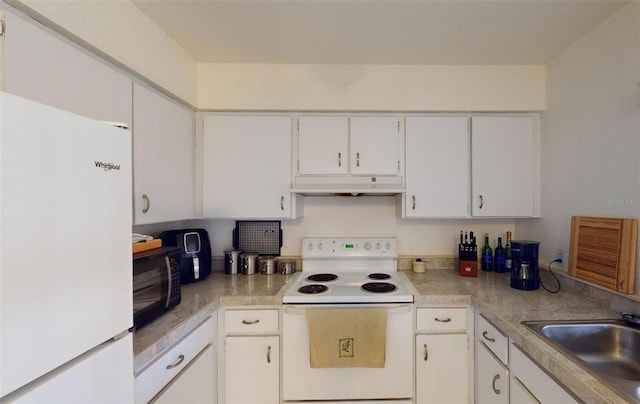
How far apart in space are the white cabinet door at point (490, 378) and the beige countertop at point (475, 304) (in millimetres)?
221

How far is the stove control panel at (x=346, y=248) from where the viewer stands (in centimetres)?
223

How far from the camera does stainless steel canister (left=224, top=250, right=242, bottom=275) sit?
215cm

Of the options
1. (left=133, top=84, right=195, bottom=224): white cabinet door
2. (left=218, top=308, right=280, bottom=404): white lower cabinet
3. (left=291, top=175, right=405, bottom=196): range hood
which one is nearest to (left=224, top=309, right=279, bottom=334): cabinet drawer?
(left=218, top=308, right=280, bottom=404): white lower cabinet

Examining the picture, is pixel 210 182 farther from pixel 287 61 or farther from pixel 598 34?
pixel 598 34

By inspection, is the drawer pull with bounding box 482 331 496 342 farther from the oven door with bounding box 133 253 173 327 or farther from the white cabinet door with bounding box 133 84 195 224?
the white cabinet door with bounding box 133 84 195 224

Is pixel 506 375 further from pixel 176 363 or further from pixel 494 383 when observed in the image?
pixel 176 363

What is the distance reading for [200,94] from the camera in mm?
2020

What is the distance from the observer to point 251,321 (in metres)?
1.68

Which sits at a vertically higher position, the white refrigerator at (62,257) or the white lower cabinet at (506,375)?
the white refrigerator at (62,257)

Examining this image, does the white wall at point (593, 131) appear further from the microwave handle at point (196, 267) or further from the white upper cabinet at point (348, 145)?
the microwave handle at point (196, 267)

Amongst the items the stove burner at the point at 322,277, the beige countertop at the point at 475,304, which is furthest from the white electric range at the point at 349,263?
the beige countertop at the point at 475,304

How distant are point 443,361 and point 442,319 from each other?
0.83 ft

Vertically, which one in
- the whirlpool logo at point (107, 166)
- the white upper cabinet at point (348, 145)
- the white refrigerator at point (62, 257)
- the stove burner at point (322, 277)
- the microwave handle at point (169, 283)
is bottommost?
the stove burner at point (322, 277)

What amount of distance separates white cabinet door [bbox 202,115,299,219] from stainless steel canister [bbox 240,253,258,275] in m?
0.35
